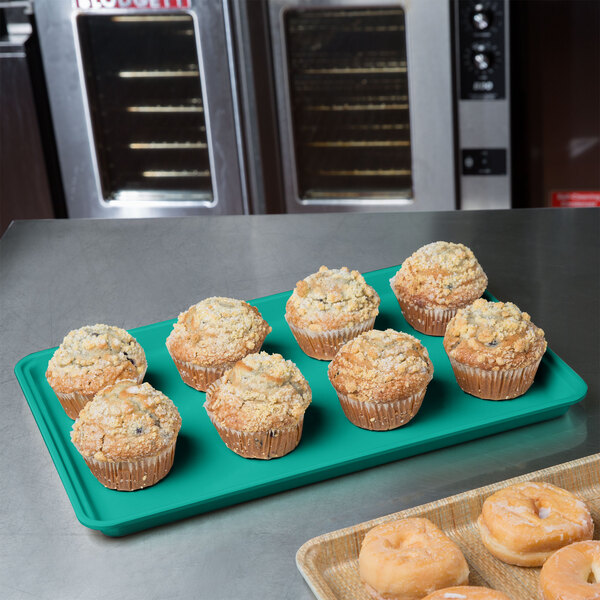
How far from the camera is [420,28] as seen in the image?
311 cm

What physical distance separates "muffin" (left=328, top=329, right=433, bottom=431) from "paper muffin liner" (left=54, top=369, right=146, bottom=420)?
0.47 metres

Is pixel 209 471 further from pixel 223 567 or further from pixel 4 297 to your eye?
pixel 4 297

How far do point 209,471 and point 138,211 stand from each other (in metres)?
2.29

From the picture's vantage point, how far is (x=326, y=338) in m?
1.78

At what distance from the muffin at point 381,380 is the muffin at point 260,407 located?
0.27 ft

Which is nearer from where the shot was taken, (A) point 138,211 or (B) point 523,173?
(B) point 523,173

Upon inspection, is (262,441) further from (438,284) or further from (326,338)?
(438,284)

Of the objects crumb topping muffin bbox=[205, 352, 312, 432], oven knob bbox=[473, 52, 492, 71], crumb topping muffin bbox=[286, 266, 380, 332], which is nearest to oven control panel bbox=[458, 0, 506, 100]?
A: oven knob bbox=[473, 52, 492, 71]

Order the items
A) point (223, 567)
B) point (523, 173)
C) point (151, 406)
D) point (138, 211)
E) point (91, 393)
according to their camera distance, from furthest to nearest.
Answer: point (138, 211) → point (523, 173) → point (91, 393) → point (151, 406) → point (223, 567)

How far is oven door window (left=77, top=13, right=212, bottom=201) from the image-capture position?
3341mm

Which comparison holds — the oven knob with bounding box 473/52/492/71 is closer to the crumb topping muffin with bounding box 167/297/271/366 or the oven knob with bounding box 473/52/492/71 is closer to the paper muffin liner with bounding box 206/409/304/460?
the crumb topping muffin with bounding box 167/297/271/366

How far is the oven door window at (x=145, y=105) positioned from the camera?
3.34 meters

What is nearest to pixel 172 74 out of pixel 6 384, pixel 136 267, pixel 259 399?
pixel 136 267

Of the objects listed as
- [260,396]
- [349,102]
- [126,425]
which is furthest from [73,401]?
[349,102]
